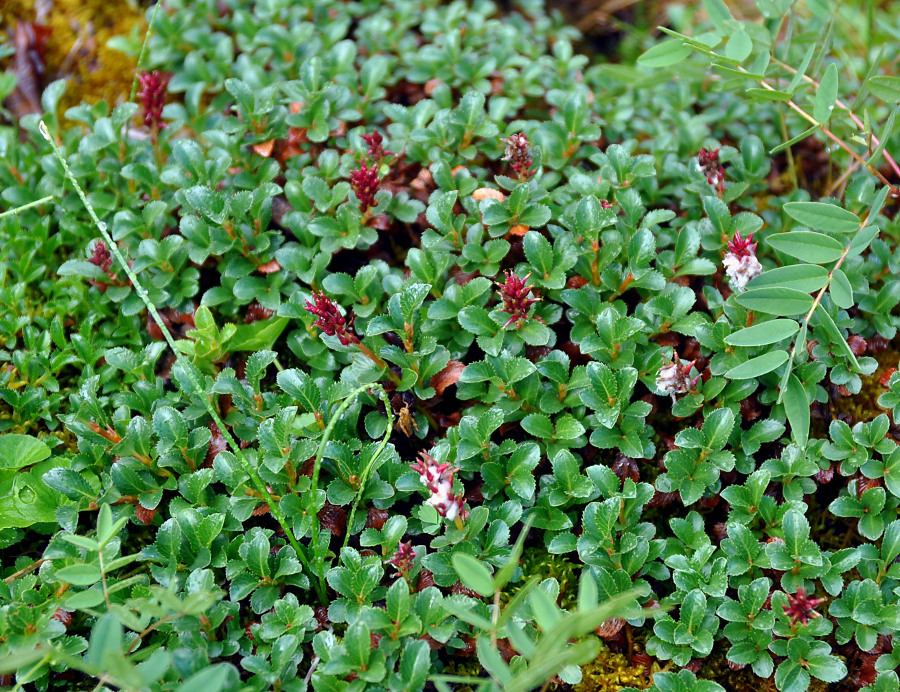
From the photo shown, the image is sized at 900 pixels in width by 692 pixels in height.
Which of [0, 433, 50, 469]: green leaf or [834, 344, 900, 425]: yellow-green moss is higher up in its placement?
[834, 344, 900, 425]: yellow-green moss

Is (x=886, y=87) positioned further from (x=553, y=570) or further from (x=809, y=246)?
(x=553, y=570)

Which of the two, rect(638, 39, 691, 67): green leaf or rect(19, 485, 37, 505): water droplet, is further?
rect(638, 39, 691, 67): green leaf

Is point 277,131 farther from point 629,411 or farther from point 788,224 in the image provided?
point 788,224

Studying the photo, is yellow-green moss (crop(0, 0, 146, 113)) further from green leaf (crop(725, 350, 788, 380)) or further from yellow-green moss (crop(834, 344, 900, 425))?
yellow-green moss (crop(834, 344, 900, 425))

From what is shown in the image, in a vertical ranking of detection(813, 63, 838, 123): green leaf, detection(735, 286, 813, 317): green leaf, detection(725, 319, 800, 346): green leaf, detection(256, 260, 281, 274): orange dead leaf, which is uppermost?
detection(813, 63, 838, 123): green leaf

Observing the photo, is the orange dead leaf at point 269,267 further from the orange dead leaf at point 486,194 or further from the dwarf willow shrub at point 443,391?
the orange dead leaf at point 486,194

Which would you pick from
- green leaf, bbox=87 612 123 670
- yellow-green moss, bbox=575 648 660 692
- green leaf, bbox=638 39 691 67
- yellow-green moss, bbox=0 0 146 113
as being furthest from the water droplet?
green leaf, bbox=638 39 691 67

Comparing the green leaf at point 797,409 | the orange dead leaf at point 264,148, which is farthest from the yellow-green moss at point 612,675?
the orange dead leaf at point 264,148
